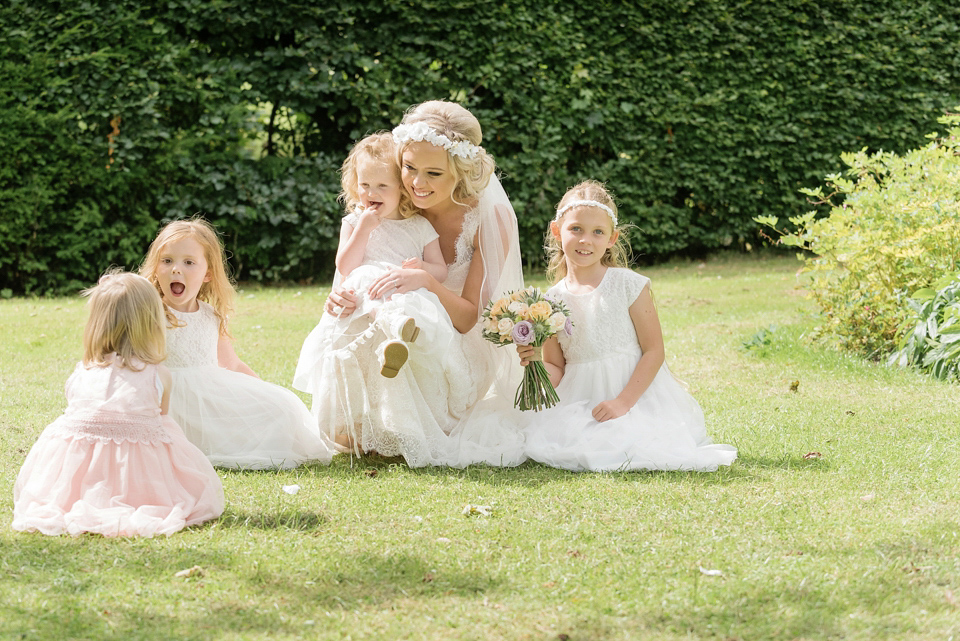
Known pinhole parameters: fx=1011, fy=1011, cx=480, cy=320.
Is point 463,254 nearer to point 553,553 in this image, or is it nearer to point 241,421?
point 241,421

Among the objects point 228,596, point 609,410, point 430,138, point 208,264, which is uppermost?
point 430,138

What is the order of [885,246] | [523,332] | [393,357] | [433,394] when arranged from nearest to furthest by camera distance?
[393,357] → [523,332] → [433,394] → [885,246]

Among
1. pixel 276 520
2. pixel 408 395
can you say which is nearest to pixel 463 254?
pixel 408 395

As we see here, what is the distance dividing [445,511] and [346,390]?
→ 0.96m

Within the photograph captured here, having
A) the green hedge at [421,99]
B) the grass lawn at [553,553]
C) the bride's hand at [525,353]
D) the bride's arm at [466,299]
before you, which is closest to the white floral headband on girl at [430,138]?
the bride's arm at [466,299]

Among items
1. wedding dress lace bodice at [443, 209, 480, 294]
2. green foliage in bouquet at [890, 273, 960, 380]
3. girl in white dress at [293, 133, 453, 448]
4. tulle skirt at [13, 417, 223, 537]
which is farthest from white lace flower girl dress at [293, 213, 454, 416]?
green foliage in bouquet at [890, 273, 960, 380]

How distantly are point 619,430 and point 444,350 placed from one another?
0.81 meters

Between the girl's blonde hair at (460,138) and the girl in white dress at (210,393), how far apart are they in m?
1.05

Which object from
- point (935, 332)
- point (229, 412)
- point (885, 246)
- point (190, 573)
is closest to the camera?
point (190, 573)

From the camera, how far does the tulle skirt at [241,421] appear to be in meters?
4.20

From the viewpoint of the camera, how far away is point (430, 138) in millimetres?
4434

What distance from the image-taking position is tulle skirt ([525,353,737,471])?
409 centimetres

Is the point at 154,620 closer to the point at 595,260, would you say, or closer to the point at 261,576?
the point at 261,576

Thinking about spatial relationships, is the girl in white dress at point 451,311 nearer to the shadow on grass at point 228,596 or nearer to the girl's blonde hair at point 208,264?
the girl's blonde hair at point 208,264
